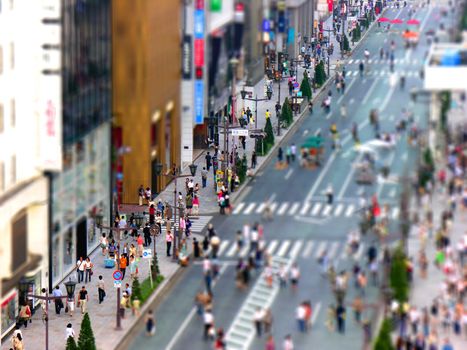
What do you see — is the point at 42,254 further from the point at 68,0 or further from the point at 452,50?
the point at 452,50

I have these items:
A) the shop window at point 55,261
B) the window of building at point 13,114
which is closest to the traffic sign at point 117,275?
the shop window at point 55,261

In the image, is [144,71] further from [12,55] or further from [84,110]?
[12,55]

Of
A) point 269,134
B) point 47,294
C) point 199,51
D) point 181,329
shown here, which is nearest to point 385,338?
point 181,329

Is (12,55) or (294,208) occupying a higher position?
(12,55)

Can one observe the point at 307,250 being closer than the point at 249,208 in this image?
Yes

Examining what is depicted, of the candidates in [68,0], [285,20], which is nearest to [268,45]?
→ [285,20]

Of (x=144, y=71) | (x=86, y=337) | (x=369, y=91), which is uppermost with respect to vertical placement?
(x=144, y=71)

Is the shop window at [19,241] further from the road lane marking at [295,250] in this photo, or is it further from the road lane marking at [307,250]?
the road lane marking at [307,250]
